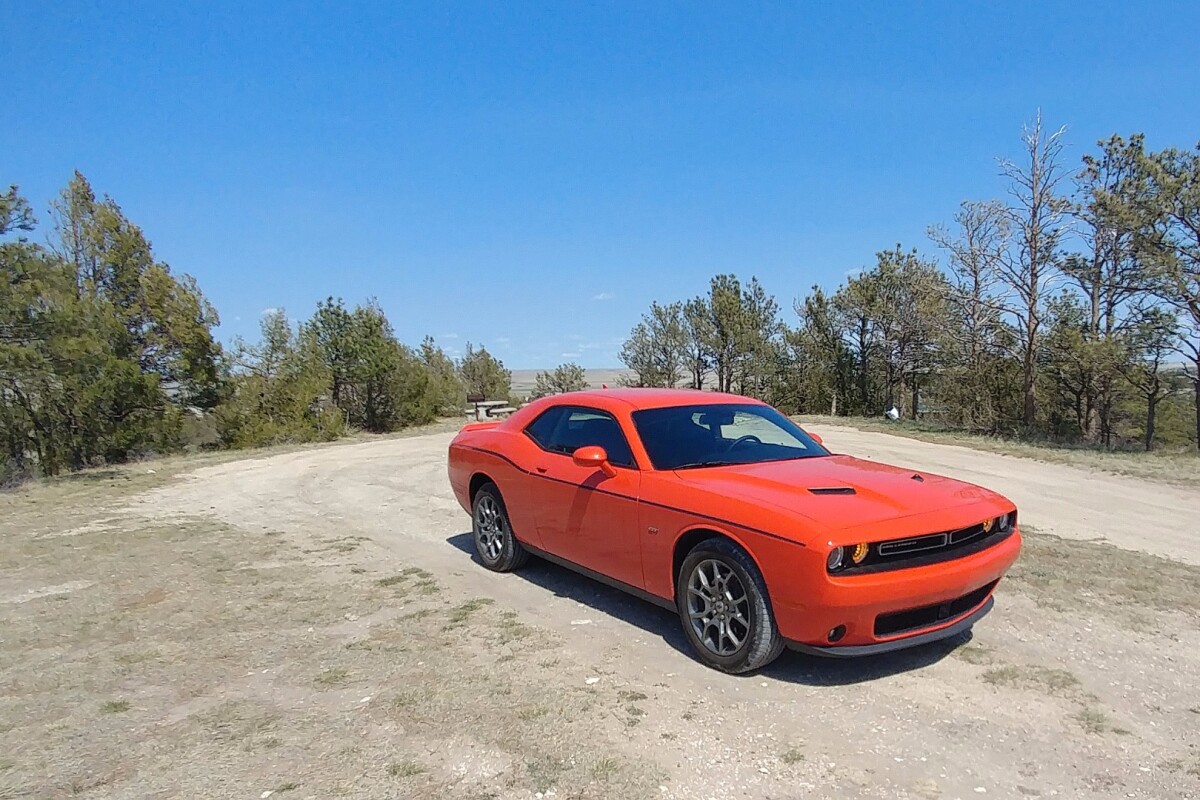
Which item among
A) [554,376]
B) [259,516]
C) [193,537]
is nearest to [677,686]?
[193,537]

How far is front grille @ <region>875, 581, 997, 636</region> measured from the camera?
11.6 feet

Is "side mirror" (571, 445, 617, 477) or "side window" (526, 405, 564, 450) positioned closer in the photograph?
"side mirror" (571, 445, 617, 477)

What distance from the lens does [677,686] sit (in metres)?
3.70

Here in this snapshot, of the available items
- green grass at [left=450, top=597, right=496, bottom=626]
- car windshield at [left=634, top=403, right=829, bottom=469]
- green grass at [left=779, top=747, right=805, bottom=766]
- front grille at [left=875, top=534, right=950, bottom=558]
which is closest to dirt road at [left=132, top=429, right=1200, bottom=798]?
green grass at [left=779, top=747, right=805, bottom=766]

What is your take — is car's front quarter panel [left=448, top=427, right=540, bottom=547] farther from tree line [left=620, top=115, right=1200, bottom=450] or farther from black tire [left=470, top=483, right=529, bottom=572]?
tree line [left=620, top=115, right=1200, bottom=450]

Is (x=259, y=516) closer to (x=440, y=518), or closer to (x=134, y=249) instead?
(x=440, y=518)

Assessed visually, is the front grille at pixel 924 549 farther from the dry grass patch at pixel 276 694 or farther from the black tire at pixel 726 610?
the dry grass patch at pixel 276 694

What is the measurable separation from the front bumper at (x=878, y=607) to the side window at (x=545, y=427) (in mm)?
2494

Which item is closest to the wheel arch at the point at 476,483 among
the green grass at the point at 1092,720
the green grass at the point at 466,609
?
the green grass at the point at 466,609

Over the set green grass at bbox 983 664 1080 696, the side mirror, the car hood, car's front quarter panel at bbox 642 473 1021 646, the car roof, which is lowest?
green grass at bbox 983 664 1080 696

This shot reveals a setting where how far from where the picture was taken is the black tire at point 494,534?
581 cm

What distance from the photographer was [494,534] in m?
6.03

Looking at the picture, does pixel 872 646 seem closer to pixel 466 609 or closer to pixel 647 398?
pixel 647 398

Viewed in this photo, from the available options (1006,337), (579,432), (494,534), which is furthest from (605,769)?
(1006,337)
